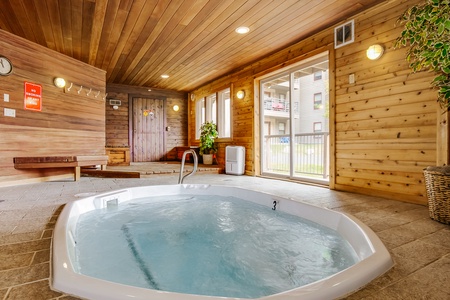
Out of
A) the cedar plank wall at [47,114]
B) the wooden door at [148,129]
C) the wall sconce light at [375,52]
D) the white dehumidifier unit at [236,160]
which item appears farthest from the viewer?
the wooden door at [148,129]

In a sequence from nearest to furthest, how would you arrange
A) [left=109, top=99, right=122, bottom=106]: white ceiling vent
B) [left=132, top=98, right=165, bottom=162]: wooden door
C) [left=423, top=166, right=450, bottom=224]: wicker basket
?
[left=423, top=166, right=450, bottom=224]: wicker basket, [left=109, top=99, right=122, bottom=106]: white ceiling vent, [left=132, top=98, right=165, bottom=162]: wooden door

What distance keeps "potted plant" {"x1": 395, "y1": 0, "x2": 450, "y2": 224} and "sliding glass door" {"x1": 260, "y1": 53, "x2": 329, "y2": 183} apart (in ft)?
6.45

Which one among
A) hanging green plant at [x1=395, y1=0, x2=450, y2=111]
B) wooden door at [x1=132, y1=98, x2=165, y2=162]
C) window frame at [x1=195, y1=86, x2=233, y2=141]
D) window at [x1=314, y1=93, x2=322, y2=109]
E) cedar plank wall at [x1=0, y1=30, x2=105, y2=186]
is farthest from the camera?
window at [x1=314, y1=93, x2=322, y2=109]

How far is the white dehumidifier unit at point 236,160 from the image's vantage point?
560cm

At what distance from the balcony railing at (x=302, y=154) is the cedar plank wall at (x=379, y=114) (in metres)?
1.22

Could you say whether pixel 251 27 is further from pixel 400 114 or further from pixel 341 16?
pixel 400 114

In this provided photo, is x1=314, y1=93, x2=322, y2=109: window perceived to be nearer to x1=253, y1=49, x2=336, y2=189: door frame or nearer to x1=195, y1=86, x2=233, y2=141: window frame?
x1=195, y1=86, x2=233, y2=141: window frame

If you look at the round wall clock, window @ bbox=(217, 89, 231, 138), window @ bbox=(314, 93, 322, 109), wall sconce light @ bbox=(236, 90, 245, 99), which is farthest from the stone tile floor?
window @ bbox=(314, 93, 322, 109)

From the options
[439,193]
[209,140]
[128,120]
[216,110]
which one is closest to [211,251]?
[439,193]

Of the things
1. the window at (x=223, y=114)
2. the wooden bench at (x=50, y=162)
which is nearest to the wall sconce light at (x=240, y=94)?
the window at (x=223, y=114)

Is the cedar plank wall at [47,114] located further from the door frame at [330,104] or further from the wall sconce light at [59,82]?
the door frame at [330,104]

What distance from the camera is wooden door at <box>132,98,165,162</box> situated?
25.2 feet

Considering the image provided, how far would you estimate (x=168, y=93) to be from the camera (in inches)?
320

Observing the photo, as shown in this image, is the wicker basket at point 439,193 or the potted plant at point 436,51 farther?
the wicker basket at point 439,193
